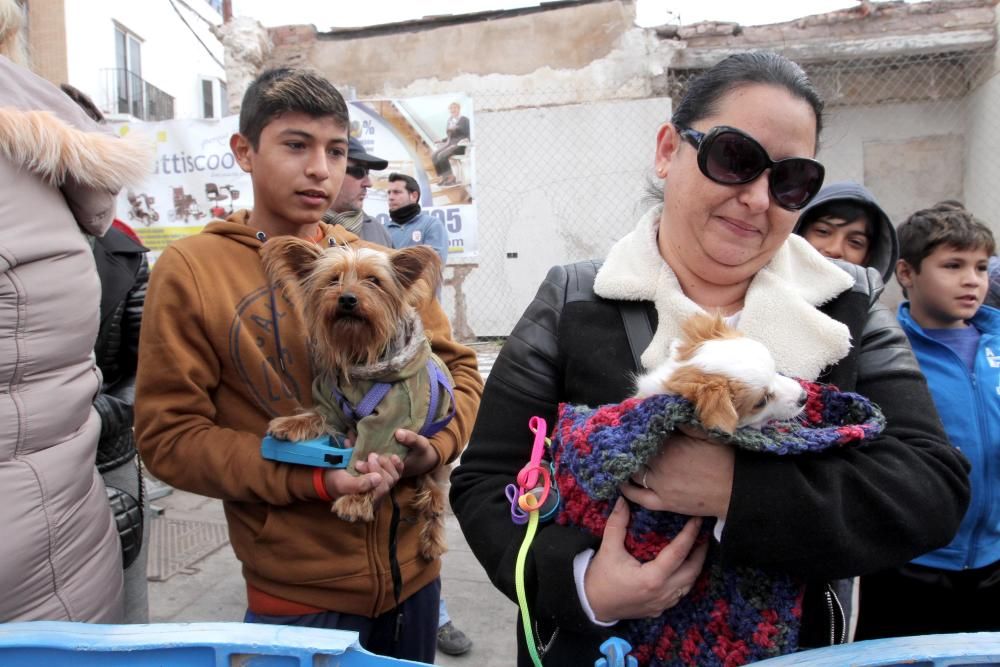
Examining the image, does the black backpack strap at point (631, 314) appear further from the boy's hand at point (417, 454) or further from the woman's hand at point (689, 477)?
the boy's hand at point (417, 454)

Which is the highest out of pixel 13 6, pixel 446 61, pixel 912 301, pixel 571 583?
pixel 446 61

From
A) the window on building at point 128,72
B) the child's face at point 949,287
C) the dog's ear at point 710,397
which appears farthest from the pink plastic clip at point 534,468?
the window on building at point 128,72

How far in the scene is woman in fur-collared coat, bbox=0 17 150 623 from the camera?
58.2 inches

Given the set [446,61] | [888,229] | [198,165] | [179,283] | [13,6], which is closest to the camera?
[179,283]

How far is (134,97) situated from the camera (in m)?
18.8

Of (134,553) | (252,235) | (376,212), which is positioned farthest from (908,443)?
(376,212)

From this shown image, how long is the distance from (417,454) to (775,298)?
3.98 ft

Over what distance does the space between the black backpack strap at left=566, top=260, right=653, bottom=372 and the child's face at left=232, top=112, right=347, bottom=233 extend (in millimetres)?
993

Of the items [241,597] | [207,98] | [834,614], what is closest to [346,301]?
[834,614]

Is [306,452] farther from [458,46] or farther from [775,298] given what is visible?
[458,46]

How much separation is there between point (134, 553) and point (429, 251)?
140 centimetres

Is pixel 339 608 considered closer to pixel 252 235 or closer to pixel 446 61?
pixel 252 235

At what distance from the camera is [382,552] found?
196cm

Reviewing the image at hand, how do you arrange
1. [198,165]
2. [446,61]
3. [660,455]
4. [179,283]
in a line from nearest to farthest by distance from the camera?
[660,455]
[179,283]
[198,165]
[446,61]
